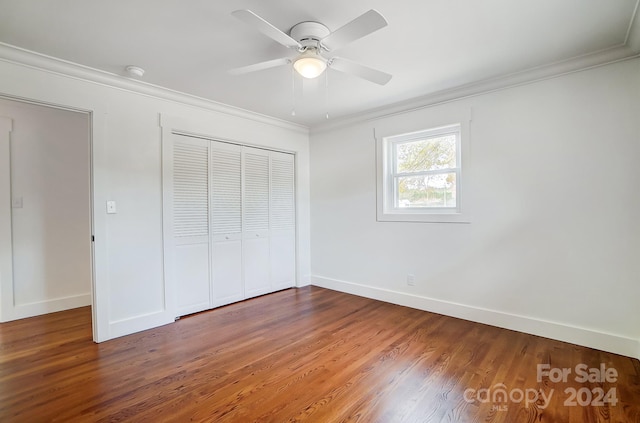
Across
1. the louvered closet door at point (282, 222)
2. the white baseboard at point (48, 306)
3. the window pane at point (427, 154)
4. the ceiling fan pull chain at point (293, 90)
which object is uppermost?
the ceiling fan pull chain at point (293, 90)

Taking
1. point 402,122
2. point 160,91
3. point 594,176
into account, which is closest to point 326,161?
Answer: point 402,122

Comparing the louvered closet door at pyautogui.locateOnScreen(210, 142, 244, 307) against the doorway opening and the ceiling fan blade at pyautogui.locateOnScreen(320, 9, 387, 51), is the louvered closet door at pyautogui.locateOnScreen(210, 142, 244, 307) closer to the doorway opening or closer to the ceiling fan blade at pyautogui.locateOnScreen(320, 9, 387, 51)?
the doorway opening

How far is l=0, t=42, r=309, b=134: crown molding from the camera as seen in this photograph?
88.8 inches

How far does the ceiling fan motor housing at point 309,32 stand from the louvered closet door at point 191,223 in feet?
6.13

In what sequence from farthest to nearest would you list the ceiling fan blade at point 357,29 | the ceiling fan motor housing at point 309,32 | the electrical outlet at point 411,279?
the electrical outlet at point 411,279, the ceiling fan motor housing at point 309,32, the ceiling fan blade at point 357,29

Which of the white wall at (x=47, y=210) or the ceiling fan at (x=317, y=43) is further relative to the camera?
the white wall at (x=47, y=210)

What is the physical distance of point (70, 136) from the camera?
12.1 feet

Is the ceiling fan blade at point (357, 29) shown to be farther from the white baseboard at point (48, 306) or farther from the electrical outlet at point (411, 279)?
the white baseboard at point (48, 306)

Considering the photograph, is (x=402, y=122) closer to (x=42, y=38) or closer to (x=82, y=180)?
(x=42, y=38)

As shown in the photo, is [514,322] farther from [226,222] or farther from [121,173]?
[121,173]

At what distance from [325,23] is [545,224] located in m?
2.48

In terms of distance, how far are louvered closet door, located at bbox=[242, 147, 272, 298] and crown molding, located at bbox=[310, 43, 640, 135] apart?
1347mm

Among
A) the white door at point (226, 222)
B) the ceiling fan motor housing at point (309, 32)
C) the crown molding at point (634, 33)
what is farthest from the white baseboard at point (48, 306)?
the crown molding at point (634, 33)

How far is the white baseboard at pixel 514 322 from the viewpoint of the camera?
7.69 feet
